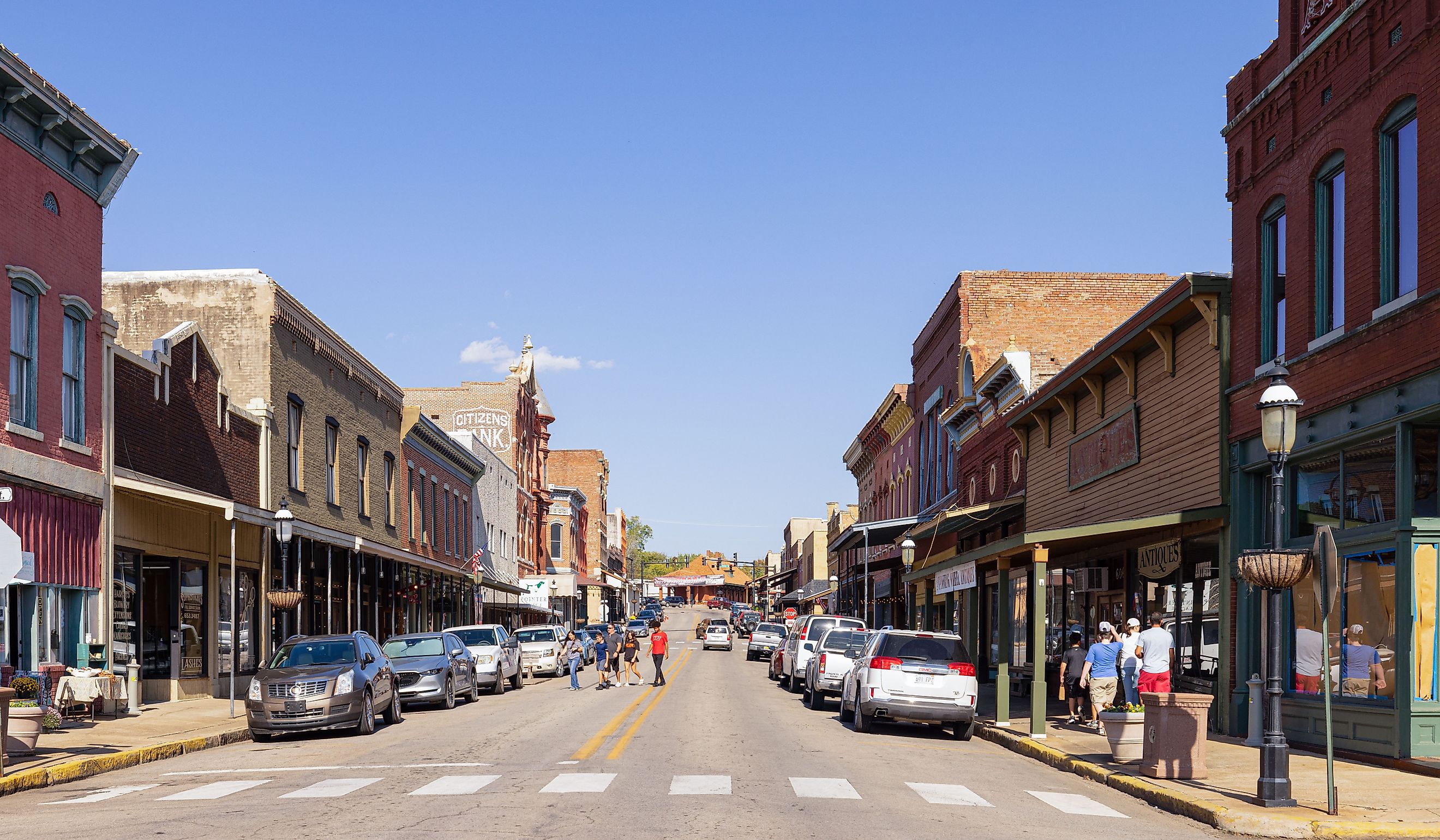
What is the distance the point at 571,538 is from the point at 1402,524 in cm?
Answer: 8193

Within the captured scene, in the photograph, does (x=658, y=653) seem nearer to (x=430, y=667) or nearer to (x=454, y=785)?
(x=430, y=667)

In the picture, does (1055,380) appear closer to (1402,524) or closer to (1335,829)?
(1402,524)

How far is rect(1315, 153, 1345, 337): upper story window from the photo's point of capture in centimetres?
1800

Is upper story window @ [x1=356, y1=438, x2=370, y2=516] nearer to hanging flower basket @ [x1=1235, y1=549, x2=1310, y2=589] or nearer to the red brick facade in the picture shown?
the red brick facade

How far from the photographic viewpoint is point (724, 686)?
36.7 m

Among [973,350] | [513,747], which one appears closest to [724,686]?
[973,350]

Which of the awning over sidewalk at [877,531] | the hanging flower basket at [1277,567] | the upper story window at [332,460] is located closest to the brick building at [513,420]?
the awning over sidewalk at [877,531]

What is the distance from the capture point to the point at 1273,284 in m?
19.9

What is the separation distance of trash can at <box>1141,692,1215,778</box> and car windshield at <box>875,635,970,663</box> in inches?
256

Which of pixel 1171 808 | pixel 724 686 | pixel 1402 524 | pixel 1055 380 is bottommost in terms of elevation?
pixel 724 686

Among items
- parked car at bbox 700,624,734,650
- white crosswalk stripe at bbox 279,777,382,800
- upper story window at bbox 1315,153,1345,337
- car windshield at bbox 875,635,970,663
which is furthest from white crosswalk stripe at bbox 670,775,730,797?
parked car at bbox 700,624,734,650

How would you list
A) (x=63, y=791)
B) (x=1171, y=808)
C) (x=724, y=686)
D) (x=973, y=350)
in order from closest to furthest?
(x=1171, y=808) → (x=63, y=791) → (x=724, y=686) → (x=973, y=350)

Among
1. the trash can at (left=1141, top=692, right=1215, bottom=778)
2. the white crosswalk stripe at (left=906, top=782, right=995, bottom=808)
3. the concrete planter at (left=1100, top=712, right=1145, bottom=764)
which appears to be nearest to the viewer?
the white crosswalk stripe at (left=906, top=782, right=995, bottom=808)

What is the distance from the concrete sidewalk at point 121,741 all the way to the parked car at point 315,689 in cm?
75
